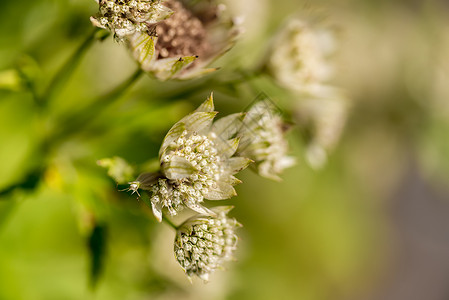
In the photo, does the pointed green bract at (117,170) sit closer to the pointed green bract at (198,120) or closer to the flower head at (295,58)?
the pointed green bract at (198,120)

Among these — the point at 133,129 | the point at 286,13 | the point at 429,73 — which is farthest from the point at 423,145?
the point at 133,129

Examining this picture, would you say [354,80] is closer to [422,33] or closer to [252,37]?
[422,33]

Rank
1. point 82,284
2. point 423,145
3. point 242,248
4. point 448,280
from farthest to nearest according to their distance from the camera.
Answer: point 448,280
point 423,145
point 242,248
point 82,284

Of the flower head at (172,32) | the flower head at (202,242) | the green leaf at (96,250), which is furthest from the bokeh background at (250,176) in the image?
the flower head at (202,242)

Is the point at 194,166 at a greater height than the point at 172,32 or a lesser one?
lesser

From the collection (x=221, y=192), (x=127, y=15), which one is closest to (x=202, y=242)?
(x=221, y=192)

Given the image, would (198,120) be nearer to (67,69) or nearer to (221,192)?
(221,192)
